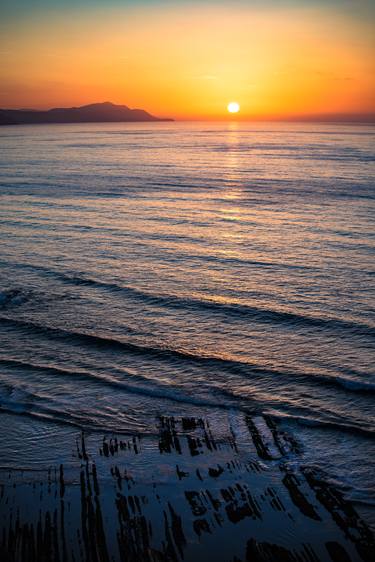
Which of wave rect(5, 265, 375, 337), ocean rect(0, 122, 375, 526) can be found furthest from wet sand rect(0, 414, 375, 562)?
wave rect(5, 265, 375, 337)

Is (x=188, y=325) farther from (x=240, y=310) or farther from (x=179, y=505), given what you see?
(x=179, y=505)

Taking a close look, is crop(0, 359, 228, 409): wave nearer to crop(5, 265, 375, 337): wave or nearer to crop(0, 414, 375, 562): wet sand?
crop(0, 414, 375, 562): wet sand

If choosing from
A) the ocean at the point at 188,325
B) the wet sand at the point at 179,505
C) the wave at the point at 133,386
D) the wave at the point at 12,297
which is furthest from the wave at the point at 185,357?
the wet sand at the point at 179,505

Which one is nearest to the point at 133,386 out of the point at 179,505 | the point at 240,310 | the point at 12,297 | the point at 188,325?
the point at 188,325

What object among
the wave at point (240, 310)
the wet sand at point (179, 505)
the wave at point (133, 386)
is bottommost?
the wet sand at point (179, 505)

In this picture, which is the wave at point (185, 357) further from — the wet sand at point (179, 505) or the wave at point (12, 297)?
the wet sand at point (179, 505)
